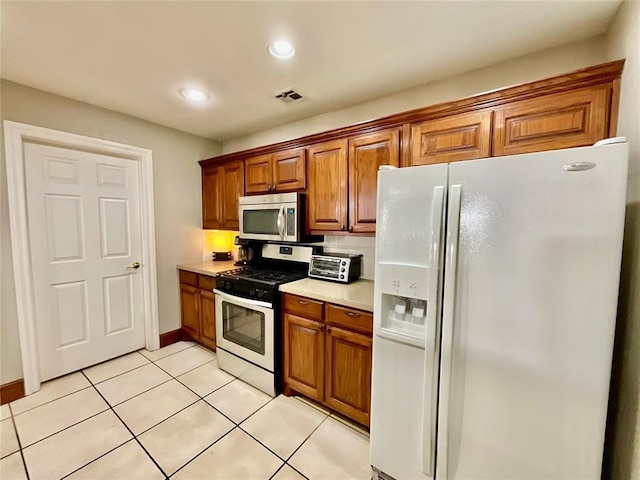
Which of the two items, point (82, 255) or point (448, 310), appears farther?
point (82, 255)

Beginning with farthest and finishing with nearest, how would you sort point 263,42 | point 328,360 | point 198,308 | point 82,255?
point 198,308
point 82,255
point 328,360
point 263,42

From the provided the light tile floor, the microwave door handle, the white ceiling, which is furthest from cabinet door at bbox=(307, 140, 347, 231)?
the light tile floor

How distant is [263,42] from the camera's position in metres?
1.54

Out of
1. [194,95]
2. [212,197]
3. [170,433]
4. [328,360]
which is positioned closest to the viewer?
[170,433]

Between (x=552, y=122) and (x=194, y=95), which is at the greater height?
(x=194, y=95)

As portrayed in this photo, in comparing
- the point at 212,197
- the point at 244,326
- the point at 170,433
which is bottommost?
the point at 170,433

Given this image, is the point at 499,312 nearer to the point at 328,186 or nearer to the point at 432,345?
the point at 432,345

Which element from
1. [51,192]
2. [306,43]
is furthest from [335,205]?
[51,192]

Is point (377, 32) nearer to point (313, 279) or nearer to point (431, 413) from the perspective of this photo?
point (313, 279)

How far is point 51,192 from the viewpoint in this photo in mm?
2213

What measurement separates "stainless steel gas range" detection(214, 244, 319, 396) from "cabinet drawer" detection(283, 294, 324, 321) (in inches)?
3.7

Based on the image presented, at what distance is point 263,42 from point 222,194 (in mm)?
1794

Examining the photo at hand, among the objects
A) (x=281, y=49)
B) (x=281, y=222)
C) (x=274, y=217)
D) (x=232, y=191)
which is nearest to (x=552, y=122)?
(x=281, y=49)

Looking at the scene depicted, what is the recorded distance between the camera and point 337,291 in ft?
6.31
